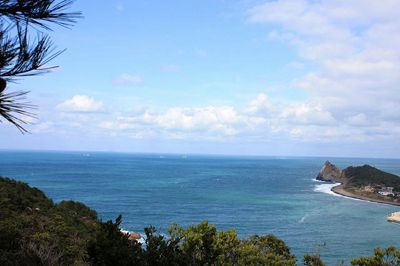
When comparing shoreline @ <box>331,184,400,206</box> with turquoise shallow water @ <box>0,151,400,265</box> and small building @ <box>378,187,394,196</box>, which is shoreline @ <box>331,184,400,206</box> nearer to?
small building @ <box>378,187,394,196</box>

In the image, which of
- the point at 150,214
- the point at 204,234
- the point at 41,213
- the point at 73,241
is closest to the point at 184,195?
the point at 150,214

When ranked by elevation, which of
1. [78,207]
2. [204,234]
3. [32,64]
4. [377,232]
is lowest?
[377,232]

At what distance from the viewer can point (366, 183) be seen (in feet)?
433

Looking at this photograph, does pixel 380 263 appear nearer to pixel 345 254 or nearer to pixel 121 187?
pixel 345 254

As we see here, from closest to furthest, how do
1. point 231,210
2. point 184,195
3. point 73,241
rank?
point 73,241, point 231,210, point 184,195

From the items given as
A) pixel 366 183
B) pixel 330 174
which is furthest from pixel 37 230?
pixel 330 174

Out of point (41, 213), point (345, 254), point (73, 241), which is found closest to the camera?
point (73, 241)

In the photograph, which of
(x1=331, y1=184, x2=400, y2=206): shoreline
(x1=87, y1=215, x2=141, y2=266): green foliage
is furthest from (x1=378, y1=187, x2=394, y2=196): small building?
(x1=87, y1=215, x2=141, y2=266): green foliage

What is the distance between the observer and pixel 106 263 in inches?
461

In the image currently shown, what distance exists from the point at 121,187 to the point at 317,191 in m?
61.3

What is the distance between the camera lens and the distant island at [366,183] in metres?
110

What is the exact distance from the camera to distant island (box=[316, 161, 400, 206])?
109625mm

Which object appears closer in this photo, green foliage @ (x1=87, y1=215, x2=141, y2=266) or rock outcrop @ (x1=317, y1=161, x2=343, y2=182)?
green foliage @ (x1=87, y1=215, x2=141, y2=266)

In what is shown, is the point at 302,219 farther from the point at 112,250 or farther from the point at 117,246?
the point at 112,250
